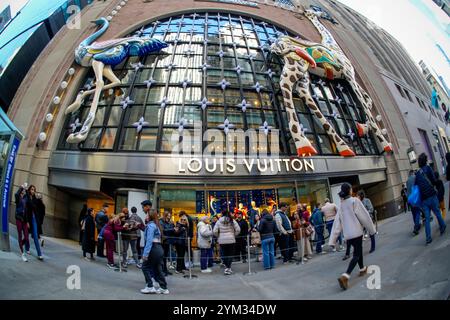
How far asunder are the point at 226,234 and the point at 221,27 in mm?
7007

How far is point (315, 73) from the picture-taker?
458 centimetres

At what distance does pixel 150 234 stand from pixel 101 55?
12.3ft

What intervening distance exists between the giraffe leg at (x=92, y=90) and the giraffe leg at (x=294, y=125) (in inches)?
165

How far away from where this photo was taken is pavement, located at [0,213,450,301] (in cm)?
148

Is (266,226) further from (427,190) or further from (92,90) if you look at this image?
(92,90)

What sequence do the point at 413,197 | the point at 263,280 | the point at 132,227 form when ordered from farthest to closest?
the point at 132,227
the point at 413,197
the point at 263,280

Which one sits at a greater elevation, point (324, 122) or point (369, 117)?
point (324, 122)

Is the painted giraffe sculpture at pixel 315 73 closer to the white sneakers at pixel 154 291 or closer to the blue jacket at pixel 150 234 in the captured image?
the white sneakers at pixel 154 291

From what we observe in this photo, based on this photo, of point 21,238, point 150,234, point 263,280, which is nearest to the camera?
point 21,238

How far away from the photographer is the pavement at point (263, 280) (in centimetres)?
148

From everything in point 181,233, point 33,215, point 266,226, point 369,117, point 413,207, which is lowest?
point 181,233

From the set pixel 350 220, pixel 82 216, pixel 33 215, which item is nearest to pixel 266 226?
pixel 350 220
